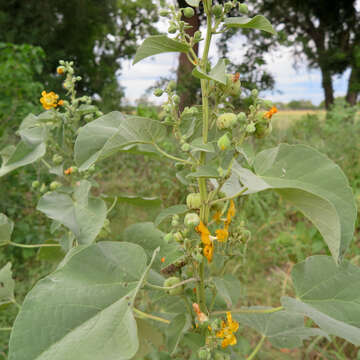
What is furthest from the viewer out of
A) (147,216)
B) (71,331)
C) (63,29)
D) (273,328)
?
(63,29)

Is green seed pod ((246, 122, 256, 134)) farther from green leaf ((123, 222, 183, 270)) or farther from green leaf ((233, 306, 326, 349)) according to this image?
green leaf ((233, 306, 326, 349))

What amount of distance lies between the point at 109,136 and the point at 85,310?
0.26 m

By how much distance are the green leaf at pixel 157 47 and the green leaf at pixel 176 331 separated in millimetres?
461

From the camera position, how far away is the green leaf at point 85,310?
41 centimetres

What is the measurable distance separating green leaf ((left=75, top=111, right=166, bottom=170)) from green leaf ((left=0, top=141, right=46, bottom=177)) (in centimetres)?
27

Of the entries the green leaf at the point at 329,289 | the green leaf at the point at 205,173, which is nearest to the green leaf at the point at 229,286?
the green leaf at the point at 329,289

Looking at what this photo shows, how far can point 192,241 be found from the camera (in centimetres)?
61

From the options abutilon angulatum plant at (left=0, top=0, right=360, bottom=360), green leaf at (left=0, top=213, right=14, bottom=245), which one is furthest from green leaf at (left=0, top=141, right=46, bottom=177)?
green leaf at (left=0, top=213, right=14, bottom=245)

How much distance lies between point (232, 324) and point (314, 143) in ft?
10.5

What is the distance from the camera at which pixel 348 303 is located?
591mm

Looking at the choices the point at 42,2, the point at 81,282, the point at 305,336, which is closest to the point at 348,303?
the point at 305,336

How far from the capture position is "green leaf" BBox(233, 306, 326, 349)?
0.72 meters

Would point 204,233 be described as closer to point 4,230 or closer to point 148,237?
point 148,237

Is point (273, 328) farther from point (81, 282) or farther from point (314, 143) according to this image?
point (314, 143)
